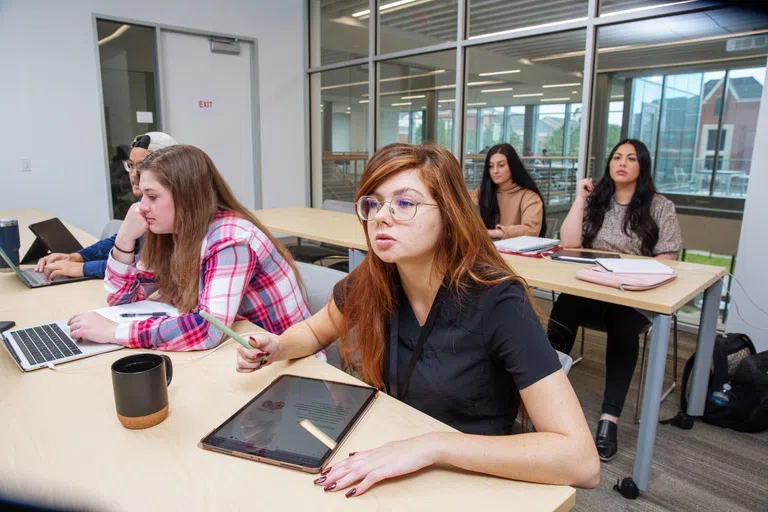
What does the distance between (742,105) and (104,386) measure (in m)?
3.81

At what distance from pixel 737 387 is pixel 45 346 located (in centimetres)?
275

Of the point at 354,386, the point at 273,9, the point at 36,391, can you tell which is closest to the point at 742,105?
the point at 354,386

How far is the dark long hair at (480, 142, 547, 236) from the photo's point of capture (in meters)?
3.37

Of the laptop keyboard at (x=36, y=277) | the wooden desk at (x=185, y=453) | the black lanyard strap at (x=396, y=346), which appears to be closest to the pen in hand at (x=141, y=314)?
the wooden desk at (x=185, y=453)

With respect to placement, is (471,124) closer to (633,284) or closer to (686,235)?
(686,235)

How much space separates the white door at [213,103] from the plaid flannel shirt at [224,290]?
3540 millimetres

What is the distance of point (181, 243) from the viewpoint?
154 centimetres

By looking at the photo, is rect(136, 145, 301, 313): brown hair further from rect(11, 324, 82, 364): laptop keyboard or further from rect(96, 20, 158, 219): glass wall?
rect(96, 20, 158, 219): glass wall

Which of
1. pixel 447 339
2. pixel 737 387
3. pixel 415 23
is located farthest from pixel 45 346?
pixel 415 23

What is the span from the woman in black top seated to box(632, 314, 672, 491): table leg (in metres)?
0.93

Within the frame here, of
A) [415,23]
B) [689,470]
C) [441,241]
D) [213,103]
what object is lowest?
[689,470]

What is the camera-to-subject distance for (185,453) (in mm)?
910

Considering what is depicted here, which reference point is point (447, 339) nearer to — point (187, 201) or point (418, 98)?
point (187, 201)

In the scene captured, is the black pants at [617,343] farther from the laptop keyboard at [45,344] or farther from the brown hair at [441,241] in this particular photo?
the laptop keyboard at [45,344]
